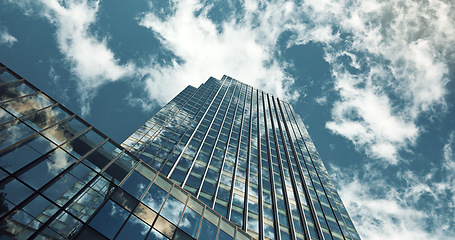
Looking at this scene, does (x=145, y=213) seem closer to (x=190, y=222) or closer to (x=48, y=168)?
(x=190, y=222)

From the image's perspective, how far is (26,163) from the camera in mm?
12688

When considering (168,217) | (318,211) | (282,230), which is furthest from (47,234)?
(318,211)

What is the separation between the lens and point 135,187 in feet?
54.4

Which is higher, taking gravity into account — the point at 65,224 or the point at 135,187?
the point at 135,187

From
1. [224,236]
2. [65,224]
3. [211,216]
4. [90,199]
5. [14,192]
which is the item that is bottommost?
[65,224]

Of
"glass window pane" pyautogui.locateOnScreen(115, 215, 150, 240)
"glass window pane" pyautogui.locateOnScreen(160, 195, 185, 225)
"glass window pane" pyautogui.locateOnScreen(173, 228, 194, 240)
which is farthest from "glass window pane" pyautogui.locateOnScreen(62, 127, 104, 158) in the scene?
"glass window pane" pyautogui.locateOnScreen(173, 228, 194, 240)

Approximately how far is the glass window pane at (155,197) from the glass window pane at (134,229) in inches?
60.3

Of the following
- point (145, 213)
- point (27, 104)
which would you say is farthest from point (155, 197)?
point (27, 104)

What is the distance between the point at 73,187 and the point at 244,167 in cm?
3337

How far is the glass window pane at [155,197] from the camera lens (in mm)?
16328

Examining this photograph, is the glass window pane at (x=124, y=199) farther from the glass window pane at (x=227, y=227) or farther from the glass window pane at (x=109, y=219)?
the glass window pane at (x=227, y=227)

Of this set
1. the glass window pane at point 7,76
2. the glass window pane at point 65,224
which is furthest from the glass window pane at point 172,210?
the glass window pane at point 7,76

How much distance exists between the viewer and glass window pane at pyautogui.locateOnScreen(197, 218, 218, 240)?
56.5ft

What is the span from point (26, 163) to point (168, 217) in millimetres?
8772
